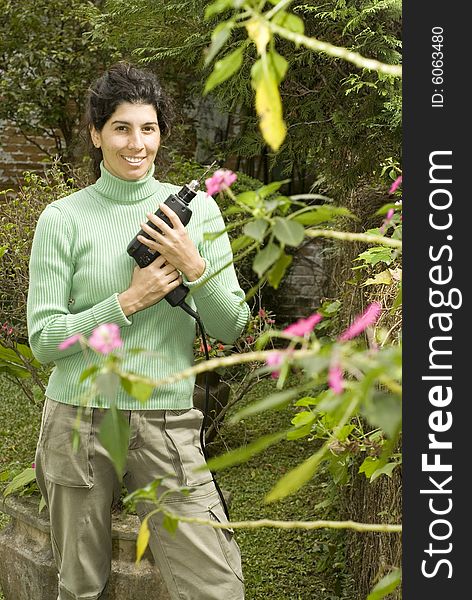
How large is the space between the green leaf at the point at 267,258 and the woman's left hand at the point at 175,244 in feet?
3.88

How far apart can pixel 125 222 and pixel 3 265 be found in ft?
6.55

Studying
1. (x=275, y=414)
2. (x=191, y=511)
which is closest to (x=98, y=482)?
(x=191, y=511)

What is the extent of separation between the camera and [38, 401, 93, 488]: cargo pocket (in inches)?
79.7

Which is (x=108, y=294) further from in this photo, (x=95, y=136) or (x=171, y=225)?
(x=95, y=136)

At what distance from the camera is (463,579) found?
846 mm

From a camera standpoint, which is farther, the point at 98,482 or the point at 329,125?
the point at 329,125

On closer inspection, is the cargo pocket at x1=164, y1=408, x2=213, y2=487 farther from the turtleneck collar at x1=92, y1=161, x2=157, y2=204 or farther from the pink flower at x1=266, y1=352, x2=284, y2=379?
the pink flower at x1=266, y1=352, x2=284, y2=379

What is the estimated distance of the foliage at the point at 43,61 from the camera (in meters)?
6.70

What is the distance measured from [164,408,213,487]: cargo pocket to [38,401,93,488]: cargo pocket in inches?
6.8

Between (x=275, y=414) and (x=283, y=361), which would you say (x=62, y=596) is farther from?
(x=275, y=414)

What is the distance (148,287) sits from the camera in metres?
1.97

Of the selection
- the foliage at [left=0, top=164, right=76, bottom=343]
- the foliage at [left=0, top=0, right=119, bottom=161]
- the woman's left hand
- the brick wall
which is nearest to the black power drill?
the woman's left hand

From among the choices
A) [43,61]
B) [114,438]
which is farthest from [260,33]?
Result: [43,61]

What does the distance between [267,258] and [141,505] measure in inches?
53.9
